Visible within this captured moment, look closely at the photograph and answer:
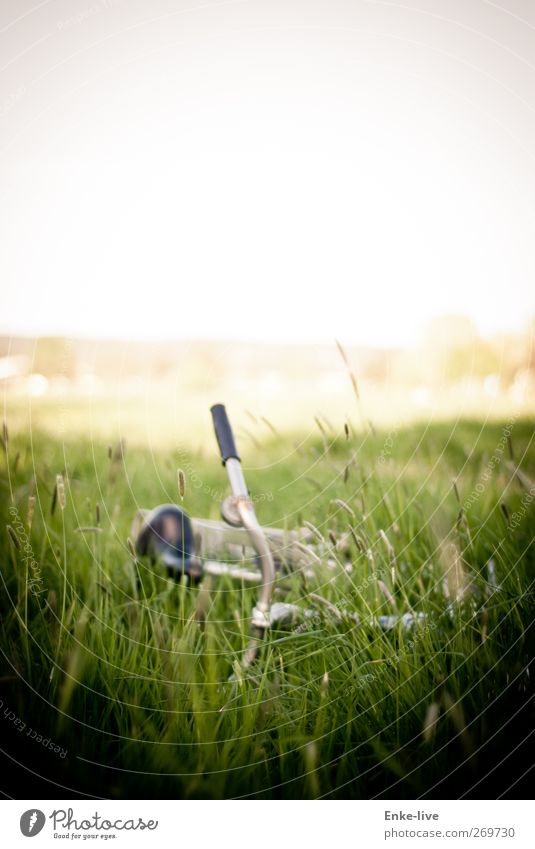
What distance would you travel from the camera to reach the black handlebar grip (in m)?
1.65

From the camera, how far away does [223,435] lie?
1.66 m

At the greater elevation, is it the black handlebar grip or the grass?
the black handlebar grip

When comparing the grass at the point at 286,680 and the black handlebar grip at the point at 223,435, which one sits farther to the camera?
the black handlebar grip at the point at 223,435

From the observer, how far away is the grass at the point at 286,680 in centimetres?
140

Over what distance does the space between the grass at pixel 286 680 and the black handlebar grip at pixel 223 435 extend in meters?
0.35

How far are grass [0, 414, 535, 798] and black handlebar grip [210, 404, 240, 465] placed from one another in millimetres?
355

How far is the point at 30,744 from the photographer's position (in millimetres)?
1491

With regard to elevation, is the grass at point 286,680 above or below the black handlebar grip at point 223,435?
below

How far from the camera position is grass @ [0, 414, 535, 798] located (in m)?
1.40

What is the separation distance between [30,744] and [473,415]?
9.01ft

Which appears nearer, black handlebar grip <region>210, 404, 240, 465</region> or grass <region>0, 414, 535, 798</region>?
grass <region>0, 414, 535, 798</region>

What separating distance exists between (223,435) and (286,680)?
0.67 metres

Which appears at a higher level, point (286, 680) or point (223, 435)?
point (223, 435)

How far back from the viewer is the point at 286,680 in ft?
5.25
